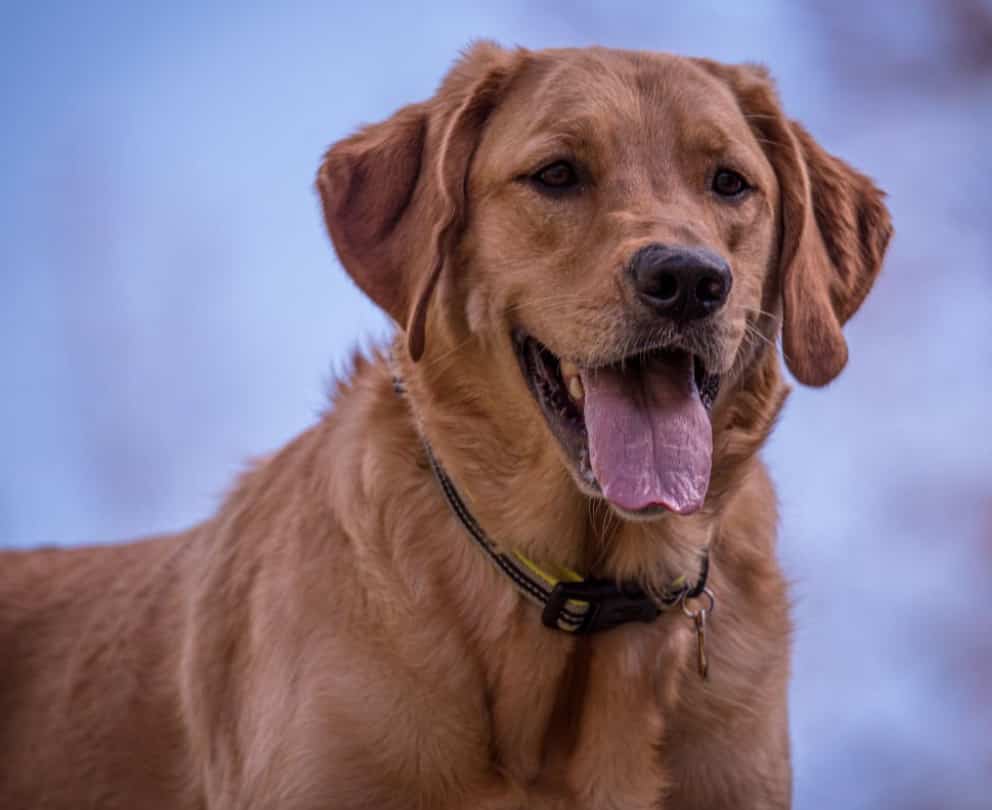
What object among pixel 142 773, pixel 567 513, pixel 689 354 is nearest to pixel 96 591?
pixel 142 773

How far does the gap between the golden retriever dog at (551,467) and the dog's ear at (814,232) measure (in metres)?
0.01

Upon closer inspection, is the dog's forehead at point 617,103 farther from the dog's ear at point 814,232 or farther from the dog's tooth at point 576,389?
the dog's tooth at point 576,389

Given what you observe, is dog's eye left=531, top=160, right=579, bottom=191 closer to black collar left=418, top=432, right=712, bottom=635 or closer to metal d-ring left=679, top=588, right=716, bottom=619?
black collar left=418, top=432, right=712, bottom=635

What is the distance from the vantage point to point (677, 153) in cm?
378

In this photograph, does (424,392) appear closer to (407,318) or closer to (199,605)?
(407,318)

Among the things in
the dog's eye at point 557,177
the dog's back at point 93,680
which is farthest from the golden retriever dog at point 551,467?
the dog's back at point 93,680

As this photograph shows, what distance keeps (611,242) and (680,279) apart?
0.80 ft

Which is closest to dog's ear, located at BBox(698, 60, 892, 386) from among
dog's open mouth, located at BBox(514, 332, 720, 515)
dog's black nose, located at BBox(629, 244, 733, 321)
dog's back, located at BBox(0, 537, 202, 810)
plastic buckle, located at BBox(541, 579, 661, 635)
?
dog's open mouth, located at BBox(514, 332, 720, 515)

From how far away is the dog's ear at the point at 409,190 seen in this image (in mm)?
3764

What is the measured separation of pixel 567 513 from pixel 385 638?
22.9 inches

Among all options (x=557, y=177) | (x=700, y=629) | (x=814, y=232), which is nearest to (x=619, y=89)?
(x=557, y=177)

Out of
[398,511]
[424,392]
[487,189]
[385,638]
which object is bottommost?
[385,638]

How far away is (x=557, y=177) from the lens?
3.71 m

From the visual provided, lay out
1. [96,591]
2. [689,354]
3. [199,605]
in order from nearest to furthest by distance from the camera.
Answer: [689,354]
[199,605]
[96,591]
